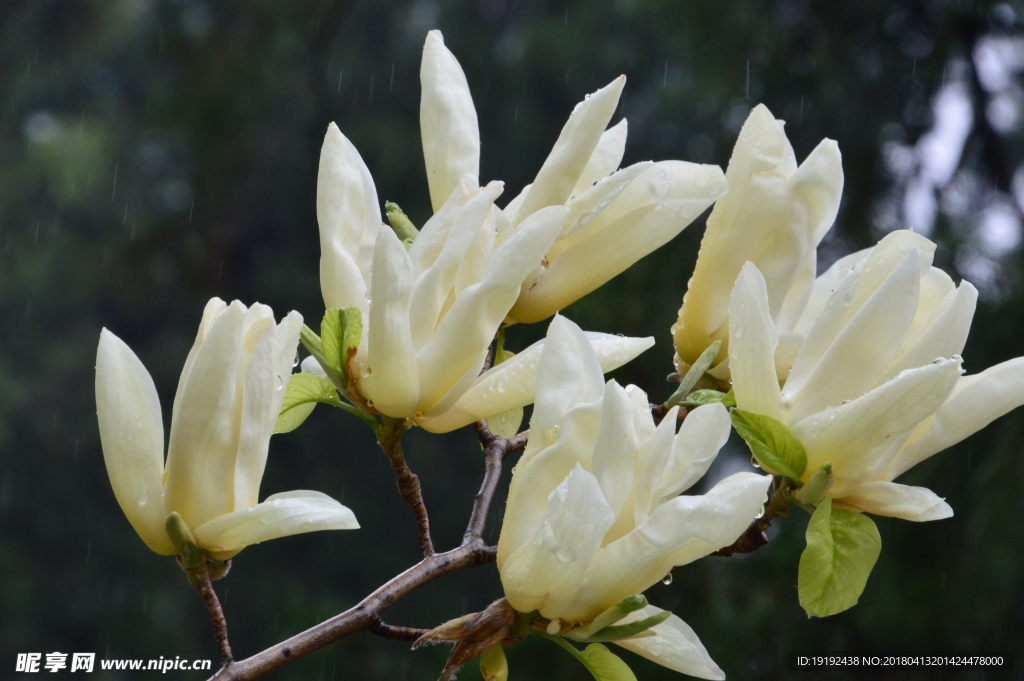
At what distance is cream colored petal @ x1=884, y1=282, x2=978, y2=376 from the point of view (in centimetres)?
44

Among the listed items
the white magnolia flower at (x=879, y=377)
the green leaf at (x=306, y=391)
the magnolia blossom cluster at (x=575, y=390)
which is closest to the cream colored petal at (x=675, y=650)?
the magnolia blossom cluster at (x=575, y=390)

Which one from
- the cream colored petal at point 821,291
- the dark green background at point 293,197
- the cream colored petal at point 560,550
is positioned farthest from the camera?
the dark green background at point 293,197

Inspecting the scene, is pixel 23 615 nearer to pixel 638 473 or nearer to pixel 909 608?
pixel 909 608

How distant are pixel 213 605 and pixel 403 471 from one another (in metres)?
0.12

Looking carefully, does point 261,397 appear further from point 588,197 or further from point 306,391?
point 588,197

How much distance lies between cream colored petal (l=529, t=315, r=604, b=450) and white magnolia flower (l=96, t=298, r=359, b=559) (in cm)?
10

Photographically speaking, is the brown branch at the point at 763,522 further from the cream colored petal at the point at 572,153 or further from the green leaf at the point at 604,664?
the cream colored petal at the point at 572,153

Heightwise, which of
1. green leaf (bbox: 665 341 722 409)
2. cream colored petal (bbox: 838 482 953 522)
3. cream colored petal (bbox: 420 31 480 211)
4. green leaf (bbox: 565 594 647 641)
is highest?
cream colored petal (bbox: 420 31 480 211)

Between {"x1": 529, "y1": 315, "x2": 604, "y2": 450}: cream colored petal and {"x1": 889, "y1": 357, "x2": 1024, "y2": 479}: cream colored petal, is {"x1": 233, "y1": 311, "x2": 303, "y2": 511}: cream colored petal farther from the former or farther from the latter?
{"x1": 889, "y1": 357, "x2": 1024, "y2": 479}: cream colored petal

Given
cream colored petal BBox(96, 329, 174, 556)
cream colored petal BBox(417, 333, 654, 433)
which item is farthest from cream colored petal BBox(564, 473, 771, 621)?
cream colored petal BBox(96, 329, 174, 556)

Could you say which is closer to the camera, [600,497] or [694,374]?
[600,497]

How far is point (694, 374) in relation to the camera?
530mm

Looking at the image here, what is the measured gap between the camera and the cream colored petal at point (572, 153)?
49 cm

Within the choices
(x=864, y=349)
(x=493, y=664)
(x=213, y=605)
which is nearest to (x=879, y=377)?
(x=864, y=349)
